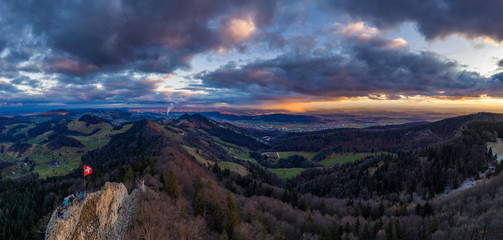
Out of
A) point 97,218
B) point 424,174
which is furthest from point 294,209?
point 424,174

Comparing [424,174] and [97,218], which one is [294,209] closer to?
[97,218]

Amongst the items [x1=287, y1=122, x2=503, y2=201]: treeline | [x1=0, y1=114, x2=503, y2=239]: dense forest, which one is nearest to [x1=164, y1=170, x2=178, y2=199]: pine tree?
[x1=0, y1=114, x2=503, y2=239]: dense forest

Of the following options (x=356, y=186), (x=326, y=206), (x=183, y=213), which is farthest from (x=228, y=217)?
(x=356, y=186)

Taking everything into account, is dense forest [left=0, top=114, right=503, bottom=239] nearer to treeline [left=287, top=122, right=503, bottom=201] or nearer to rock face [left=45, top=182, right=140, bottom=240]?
treeline [left=287, top=122, right=503, bottom=201]

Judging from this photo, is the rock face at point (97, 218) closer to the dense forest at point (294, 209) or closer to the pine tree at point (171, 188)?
the dense forest at point (294, 209)

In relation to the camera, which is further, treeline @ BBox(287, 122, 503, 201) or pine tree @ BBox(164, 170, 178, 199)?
treeline @ BBox(287, 122, 503, 201)

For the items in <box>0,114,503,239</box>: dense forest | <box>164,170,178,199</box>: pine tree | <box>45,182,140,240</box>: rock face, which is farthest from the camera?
<box>164,170,178,199</box>: pine tree

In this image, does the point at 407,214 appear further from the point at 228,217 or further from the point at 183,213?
the point at 183,213

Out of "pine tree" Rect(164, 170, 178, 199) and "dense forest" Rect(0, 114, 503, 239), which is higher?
"pine tree" Rect(164, 170, 178, 199)
